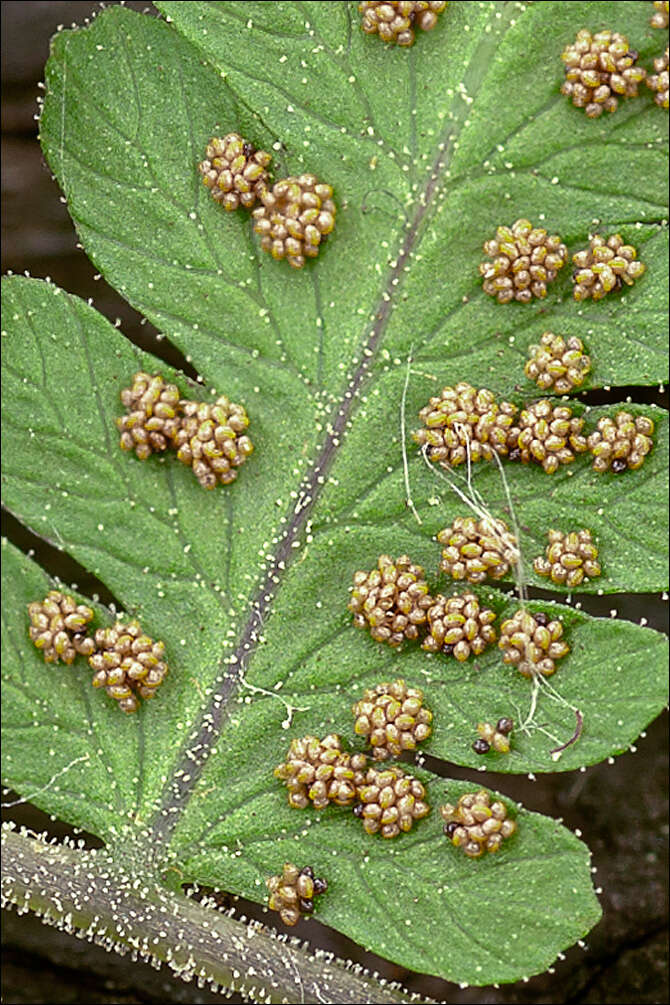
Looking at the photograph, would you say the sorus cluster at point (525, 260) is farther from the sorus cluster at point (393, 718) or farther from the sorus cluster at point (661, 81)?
the sorus cluster at point (393, 718)

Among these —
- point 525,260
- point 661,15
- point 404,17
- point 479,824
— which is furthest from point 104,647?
point 661,15

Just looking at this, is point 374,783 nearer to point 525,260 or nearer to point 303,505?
point 303,505

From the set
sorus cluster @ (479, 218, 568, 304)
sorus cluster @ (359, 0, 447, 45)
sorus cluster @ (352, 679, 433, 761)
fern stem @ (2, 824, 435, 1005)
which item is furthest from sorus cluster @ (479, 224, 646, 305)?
fern stem @ (2, 824, 435, 1005)

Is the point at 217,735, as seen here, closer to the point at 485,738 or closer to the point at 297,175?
the point at 485,738

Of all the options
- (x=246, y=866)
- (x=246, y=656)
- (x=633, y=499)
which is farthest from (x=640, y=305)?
(x=246, y=866)

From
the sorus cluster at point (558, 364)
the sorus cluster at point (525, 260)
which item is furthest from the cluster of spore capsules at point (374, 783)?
the sorus cluster at point (525, 260)
